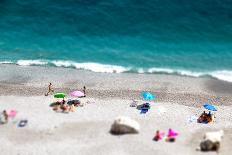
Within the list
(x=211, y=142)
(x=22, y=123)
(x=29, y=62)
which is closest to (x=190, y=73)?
(x=29, y=62)

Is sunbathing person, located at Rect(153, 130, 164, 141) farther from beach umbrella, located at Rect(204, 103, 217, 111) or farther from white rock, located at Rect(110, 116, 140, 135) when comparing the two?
beach umbrella, located at Rect(204, 103, 217, 111)

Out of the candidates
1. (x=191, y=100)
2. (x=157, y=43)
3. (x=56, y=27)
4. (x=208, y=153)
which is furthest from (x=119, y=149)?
(x=56, y=27)

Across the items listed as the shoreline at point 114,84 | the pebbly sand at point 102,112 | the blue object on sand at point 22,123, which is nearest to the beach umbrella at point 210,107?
the pebbly sand at point 102,112

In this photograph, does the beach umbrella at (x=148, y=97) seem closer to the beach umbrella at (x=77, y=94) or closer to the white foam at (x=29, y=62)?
the beach umbrella at (x=77, y=94)

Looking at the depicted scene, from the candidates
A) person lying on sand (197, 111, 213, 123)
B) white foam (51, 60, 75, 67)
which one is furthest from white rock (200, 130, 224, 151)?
white foam (51, 60, 75, 67)

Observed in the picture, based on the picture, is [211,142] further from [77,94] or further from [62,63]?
[62,63]
